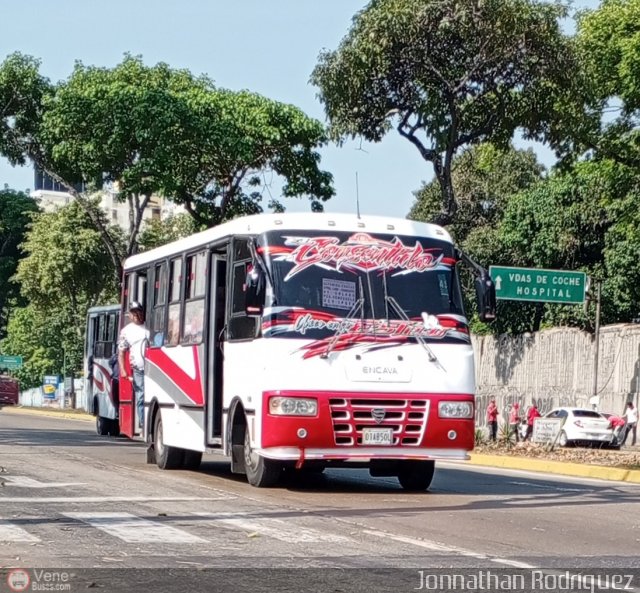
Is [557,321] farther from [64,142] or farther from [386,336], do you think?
[386,336]

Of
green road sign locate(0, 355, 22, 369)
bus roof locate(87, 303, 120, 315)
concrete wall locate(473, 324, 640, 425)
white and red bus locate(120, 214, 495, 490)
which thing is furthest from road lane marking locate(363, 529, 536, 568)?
green road sign locate(0, 355, 22, 369)

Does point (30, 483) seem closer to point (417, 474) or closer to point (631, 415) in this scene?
point (417, 474)

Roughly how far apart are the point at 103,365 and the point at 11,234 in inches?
1526

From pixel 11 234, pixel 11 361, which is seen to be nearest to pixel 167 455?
pixel 11 234

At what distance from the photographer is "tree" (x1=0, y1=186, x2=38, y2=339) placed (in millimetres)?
67188

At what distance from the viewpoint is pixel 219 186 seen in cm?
4209

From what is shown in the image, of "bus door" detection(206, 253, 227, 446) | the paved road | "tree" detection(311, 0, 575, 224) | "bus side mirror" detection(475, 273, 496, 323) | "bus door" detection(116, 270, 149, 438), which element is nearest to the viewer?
the paved road

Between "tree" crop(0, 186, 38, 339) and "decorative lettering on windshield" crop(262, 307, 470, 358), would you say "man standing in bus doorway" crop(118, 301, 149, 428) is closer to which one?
"decorative lettering on windshield" crop(262, 307, 470, 358)

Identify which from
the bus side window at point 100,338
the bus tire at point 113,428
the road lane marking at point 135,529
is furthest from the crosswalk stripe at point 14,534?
the bus tire at point 113,428

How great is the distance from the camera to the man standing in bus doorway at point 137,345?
18609 millimetres

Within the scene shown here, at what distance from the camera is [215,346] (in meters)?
15.8

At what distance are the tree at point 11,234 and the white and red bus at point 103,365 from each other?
33.7 meters

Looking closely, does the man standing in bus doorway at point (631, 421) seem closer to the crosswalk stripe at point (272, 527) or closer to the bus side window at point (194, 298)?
the bus side window at point (194, 298)

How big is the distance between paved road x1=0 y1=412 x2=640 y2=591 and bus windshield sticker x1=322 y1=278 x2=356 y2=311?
2.00 metres
